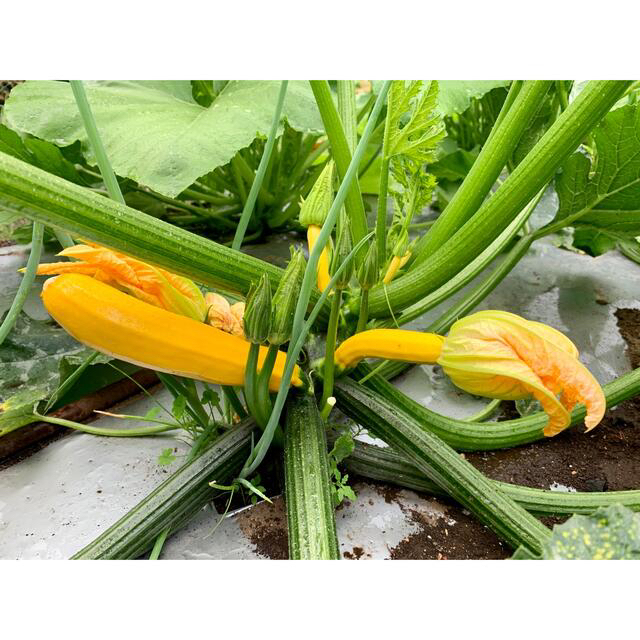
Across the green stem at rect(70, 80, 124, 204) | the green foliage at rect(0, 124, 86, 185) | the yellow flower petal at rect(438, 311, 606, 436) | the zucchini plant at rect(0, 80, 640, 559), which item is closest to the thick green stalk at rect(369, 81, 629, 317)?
the zucchini plant at rect(0, 80, 640, 559)

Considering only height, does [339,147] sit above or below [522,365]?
above

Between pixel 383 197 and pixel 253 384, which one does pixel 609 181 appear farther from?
pixel 253 384

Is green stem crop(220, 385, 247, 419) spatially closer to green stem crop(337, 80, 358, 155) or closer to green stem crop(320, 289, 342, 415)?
green stem crop(320, 289, 342, 415)

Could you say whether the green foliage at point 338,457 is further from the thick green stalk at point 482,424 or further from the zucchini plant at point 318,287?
the thick green stalk at point 482,424

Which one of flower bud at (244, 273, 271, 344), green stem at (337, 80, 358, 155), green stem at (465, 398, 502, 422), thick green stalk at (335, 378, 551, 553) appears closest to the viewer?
flower bud at (244, 273, 271, 344)

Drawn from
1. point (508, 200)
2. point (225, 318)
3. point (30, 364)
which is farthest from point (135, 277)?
point (508, 200)

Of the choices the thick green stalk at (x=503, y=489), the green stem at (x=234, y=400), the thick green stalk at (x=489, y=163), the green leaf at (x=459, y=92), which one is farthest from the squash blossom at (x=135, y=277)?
the green leaf at (x=459, y=92)

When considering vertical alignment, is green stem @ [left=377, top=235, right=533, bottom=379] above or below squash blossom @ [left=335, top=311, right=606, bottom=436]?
below
